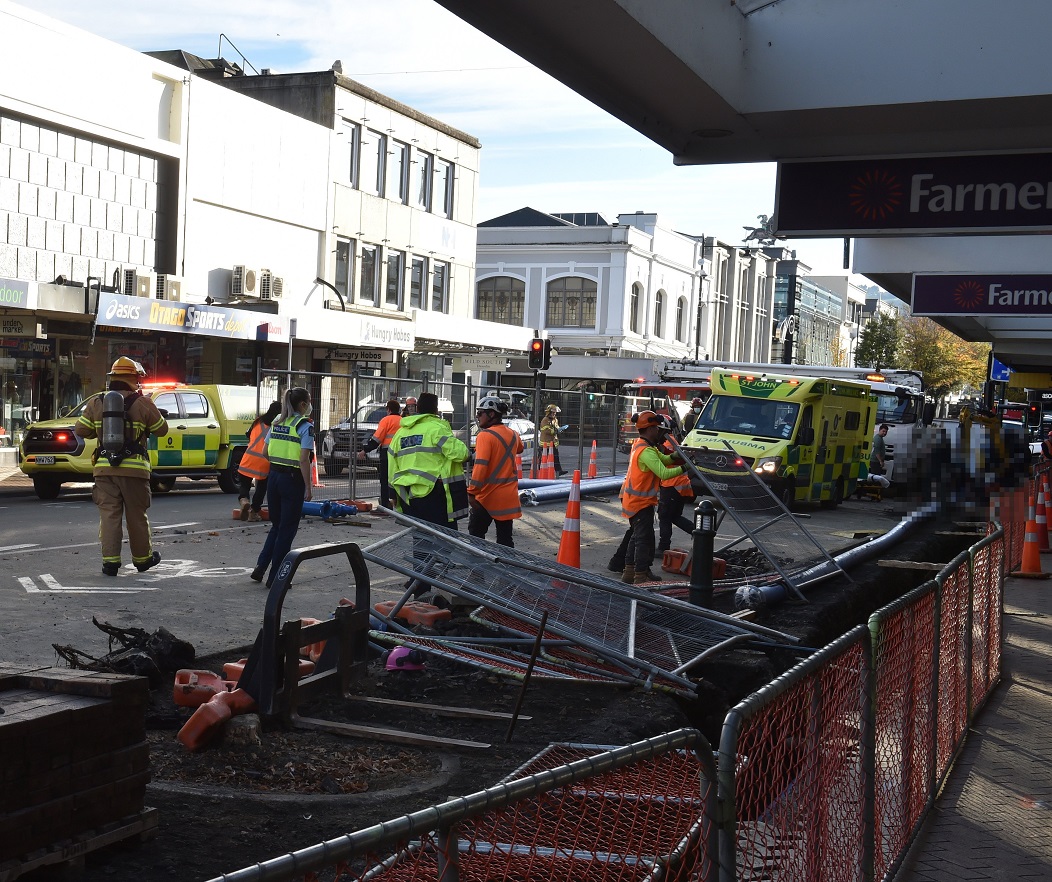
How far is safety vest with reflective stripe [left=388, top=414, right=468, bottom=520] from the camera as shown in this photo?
10.1 metres

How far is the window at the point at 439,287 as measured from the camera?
134ft

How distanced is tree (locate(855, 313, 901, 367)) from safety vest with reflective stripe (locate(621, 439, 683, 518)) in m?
73.4

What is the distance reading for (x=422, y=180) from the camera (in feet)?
130

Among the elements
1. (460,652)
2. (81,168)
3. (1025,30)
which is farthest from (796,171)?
(81,168)

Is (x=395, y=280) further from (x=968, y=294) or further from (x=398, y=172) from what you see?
(x=968, y=294)

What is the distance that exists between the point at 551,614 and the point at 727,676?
119 cm

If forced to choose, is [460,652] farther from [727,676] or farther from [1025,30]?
[1025,30]

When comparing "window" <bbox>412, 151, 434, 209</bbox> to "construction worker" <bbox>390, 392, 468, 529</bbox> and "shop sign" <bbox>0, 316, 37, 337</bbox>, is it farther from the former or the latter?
"construction worker" <bbox>390, 392, 468, 529</bbox>

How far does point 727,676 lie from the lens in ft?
23.8

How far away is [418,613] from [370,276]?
1180 inches

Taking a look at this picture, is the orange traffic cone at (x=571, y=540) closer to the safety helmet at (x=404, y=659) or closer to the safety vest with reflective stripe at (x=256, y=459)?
the safety vest with reflective stripe at (x=256, y=459)

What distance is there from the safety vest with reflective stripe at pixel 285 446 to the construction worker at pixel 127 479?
1200 mm

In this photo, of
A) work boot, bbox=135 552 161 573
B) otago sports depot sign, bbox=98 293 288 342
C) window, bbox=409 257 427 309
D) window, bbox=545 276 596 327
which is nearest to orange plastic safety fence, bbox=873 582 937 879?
work boot, bbox=135 552 161 573

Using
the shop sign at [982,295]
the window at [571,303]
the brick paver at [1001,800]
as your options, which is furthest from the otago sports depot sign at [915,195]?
the window at [571,303]
